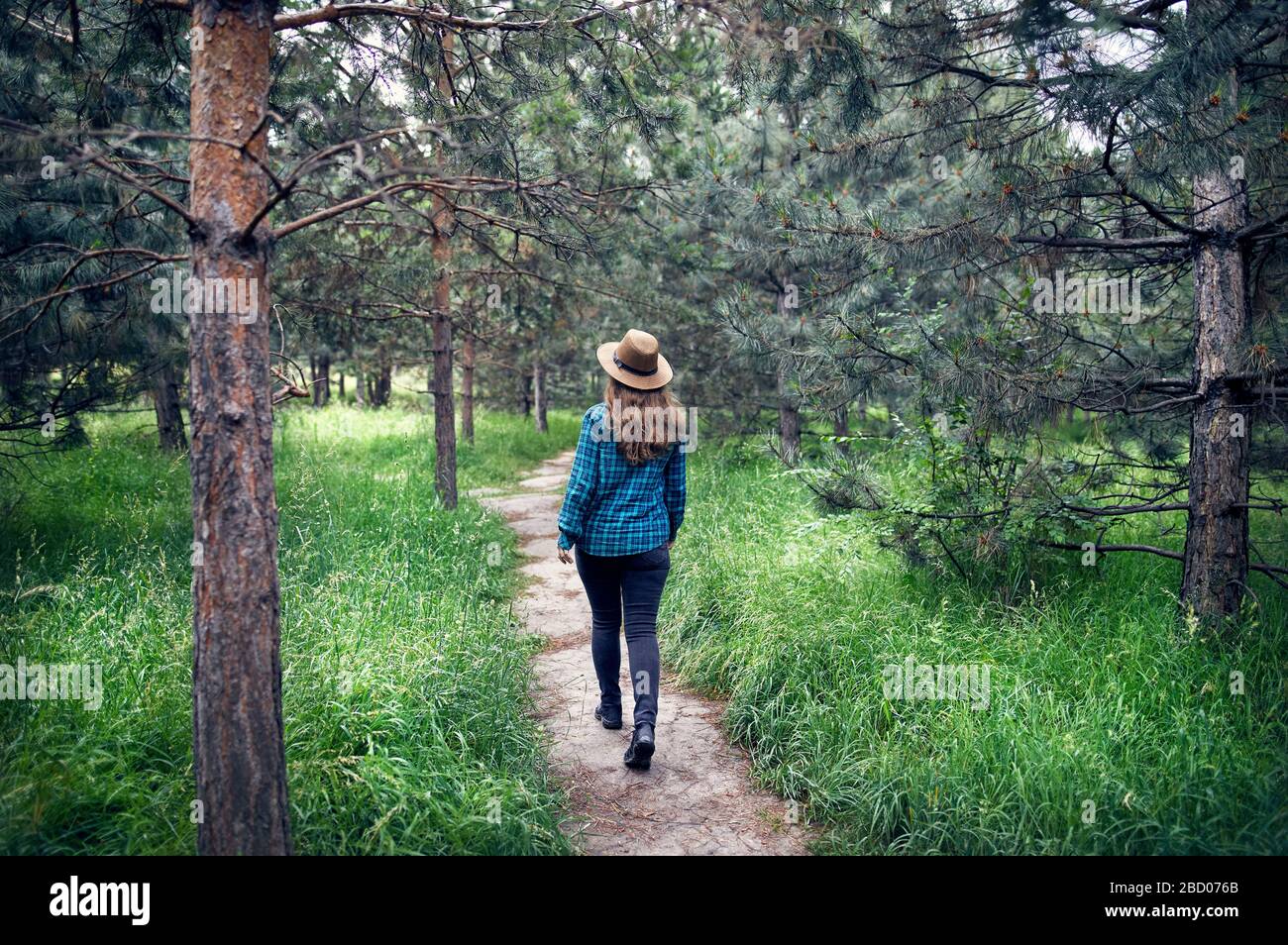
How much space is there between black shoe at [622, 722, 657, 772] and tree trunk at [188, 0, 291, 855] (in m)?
1.74

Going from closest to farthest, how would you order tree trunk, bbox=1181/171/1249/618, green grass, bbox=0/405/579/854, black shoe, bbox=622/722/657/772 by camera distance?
green grass, bbox=0/405/579/854, black shoe, bbox=622/722/657/772, tree trunk, bbox=1181/171/1249/618

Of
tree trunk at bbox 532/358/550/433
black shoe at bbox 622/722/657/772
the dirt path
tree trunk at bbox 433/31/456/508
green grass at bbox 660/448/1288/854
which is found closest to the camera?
green grass at bbox 660/448/1288/854

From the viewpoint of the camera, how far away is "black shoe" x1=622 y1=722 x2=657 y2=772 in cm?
390

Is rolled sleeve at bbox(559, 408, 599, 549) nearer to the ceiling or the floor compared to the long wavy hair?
nearer to the floor

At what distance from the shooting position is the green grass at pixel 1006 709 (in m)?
3.03

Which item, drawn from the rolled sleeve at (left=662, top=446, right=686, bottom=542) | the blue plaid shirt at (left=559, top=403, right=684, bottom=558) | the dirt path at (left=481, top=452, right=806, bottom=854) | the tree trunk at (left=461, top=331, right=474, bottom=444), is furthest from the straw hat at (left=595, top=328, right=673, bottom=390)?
the tree trunk at (left=461, top=331, right=474, bottom=444)

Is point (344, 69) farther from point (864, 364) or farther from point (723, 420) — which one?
point (723, 420)

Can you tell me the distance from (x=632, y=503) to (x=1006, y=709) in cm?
204


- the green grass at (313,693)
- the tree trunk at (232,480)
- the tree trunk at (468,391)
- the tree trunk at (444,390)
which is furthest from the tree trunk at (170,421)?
the tree trunk at (232,480)

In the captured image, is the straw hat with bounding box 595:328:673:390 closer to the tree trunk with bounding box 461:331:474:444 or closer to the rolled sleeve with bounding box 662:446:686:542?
the rolled sleeve with bounding box 662:446:686:542

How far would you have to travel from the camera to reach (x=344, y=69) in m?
4.26

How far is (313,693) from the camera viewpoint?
3.62m
